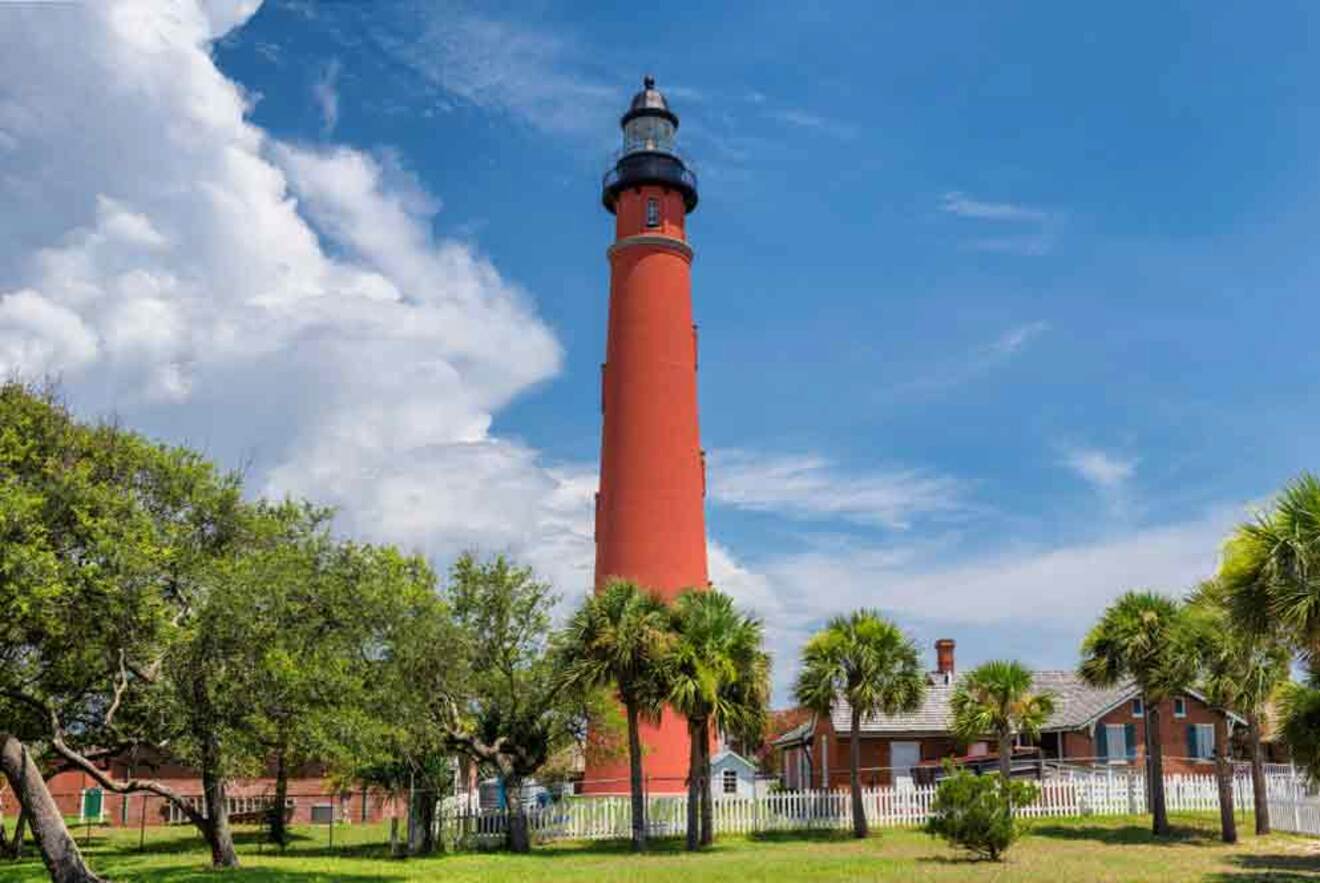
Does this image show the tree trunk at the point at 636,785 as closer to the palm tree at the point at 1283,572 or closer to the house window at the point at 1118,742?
the palm tree at the point at 1283,572

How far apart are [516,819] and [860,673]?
33.8 ft

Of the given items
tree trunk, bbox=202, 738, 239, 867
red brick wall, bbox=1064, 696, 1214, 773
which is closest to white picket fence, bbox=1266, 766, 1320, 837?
red brick wall, bbox=1064, 696, 1214, 773

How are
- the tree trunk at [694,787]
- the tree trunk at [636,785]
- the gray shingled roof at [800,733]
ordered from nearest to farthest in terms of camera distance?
1. the tree trunk at [636,785]
2. the tree trunk at [694,787]
3. the gray shingled roof at [800,733]

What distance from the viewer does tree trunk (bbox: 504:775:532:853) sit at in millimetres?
31828

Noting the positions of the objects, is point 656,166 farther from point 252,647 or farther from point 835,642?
point 252,647

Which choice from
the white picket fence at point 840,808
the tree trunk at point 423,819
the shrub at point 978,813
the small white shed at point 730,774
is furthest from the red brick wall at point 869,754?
the tree trunk at point 423,819

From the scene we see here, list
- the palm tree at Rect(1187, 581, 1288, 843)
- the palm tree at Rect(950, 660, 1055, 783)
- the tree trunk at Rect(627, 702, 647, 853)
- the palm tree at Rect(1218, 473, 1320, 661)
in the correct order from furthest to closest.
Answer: the palm tree at Rect(950, 660, 1055, 783), the tree trunk at Rect(627, 702, 647, 853), the palm tree at Rect(1187, 581, 1288, 843), the palm tree at Rect(1218, 473, 1320, 661)

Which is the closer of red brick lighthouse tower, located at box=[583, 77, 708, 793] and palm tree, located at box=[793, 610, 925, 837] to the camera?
palm tree, located at box=[793, 610, 925, 837]

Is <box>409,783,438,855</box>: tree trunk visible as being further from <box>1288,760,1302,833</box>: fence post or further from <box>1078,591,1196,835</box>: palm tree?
<box>1288,760,1302,833</box>: fence post

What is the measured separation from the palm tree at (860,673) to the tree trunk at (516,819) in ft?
27.7

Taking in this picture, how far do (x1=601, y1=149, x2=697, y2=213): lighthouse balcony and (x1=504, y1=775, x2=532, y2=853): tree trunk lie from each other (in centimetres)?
2083

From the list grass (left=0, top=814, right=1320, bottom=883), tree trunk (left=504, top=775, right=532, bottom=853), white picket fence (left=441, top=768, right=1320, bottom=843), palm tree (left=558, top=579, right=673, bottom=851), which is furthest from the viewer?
white picket fence (left=441, top=768, right=1320, bottom=843)

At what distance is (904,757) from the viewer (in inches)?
1699

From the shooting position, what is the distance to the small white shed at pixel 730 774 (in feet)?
141
